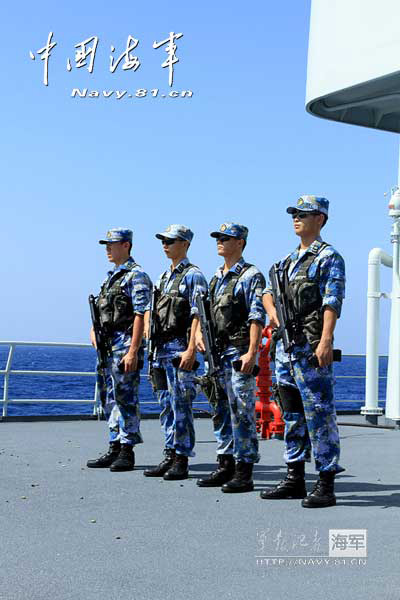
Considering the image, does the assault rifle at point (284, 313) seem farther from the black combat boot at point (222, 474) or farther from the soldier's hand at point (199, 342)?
the black combat boot at point (222, 474)

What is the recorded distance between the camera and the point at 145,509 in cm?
547

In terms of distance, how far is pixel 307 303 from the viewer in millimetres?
5535

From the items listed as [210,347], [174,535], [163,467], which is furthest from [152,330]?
[174,535]

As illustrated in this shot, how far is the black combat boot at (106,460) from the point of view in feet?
24.3

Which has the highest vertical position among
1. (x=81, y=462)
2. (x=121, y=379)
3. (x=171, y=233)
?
(x=171, y=233)

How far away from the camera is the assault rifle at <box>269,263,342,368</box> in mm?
5530

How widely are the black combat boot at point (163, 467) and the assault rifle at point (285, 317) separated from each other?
74.9 inches

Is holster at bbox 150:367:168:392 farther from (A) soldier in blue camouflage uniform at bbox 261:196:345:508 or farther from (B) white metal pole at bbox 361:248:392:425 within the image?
(B) white metal pole at bbox 361:248:392:425

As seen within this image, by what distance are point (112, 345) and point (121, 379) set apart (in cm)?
30

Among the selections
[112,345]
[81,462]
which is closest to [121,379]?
[112,345]

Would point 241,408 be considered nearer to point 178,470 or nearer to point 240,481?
point 240,481

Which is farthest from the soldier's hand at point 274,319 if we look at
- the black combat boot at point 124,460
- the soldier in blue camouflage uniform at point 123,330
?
the black combat boot at point 124,460

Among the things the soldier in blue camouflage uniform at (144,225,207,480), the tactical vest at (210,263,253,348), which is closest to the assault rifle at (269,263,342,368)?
the tactical vest at (210,263,253,348)

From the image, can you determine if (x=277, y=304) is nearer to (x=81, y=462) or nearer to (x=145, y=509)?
(x=145, y=509)
